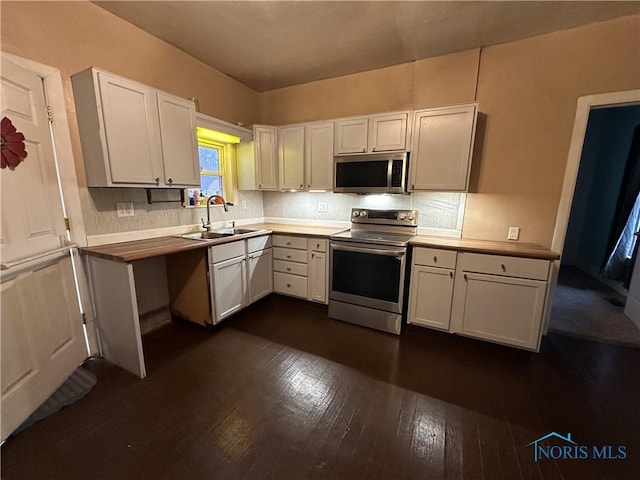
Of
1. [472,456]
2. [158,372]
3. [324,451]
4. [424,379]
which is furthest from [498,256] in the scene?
[158,372]

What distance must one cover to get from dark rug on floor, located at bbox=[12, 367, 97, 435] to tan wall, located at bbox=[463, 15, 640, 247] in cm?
347

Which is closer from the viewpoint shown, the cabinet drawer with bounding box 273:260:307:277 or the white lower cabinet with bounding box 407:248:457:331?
the white lower cabinet with bounding box 407:248:457:331

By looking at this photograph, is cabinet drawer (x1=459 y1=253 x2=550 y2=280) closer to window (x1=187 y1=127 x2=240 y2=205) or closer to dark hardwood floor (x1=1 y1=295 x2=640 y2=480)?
dark hardwood floor (x1=1 y1=295 x2=640 y2=480)

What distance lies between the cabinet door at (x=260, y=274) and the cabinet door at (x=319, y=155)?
3.32ft

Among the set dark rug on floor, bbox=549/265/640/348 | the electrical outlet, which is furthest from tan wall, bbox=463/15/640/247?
the electrical outlet

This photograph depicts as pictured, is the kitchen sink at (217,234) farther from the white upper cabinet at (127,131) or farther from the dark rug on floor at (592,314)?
the dark rug on floor at (592,314)

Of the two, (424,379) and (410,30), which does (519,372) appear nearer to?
(424,379)

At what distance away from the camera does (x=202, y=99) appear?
2877 millimetres

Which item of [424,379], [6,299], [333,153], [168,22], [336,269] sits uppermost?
[168,22]

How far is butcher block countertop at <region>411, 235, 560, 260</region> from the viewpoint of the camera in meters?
2.07

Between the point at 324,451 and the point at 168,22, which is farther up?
the point at 168,22

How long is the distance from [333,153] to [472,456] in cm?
274

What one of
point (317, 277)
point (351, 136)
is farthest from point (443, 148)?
point (317, 277)

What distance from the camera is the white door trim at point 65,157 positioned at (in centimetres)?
177
